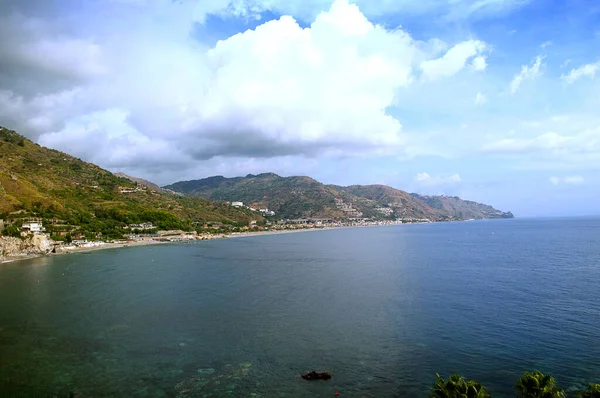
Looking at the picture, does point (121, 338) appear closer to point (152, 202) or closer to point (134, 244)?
point (134, 244)

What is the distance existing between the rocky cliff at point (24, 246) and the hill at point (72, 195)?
1130cm

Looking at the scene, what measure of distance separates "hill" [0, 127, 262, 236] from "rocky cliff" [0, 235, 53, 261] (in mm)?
11303

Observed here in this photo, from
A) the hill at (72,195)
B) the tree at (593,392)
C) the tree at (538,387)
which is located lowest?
the tree at (593,392)

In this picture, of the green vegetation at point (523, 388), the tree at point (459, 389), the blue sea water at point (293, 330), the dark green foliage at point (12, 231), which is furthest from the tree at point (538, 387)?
the dark green foliage at point (12, 231)

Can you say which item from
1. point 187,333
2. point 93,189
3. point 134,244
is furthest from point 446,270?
point 93,189

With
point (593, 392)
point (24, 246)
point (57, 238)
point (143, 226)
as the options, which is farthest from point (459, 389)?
point (143, 226)

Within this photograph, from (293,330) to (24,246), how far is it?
3284 inches

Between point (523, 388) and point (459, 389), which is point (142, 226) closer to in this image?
point (459, 389)

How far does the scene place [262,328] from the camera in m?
33.7

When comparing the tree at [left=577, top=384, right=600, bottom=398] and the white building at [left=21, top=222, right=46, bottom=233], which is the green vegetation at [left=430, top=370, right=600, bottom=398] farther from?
the white building at [left=21, top=222, right=46, bottom=233]

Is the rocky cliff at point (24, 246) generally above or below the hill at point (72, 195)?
below

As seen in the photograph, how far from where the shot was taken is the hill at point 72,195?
109938mm

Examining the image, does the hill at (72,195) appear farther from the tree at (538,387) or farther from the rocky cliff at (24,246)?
the tree at (538,387)

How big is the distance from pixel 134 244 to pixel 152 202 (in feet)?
199
